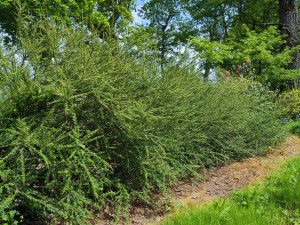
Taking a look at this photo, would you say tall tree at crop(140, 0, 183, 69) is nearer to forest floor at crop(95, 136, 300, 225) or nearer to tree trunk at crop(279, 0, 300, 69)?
tree trunk at crop(279, 0, 300, 69)

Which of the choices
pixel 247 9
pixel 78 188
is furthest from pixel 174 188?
pixel 247 9

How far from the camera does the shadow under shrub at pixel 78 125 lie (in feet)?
9.78

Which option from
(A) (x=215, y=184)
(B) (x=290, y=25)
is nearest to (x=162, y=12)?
(B) (x=290, y=25)

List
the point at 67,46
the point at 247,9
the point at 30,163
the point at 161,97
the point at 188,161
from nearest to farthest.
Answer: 1. the point at 30,163
2. the point at 67,46
3. the point at 161,97
4. the point at 188,161
5. the point at 247,9

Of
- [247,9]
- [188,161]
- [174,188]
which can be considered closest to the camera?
[174,188]

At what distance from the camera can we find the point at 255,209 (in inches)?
127

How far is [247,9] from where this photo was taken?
57.4 feet

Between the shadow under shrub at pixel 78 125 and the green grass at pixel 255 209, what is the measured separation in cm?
71

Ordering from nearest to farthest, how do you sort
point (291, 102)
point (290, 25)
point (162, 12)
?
point (291, 102), point (290, 25), point (162, 12)

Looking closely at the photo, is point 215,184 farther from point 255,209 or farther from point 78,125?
point 78,125

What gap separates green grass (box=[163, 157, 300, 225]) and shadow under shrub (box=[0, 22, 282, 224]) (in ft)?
2.31

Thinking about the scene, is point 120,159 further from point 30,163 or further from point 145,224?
point 30,163

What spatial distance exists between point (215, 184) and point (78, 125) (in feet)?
7.97

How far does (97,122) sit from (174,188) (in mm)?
1710
